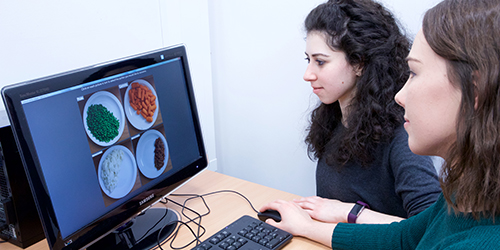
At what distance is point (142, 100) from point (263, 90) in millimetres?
941

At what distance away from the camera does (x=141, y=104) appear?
2.97 ft

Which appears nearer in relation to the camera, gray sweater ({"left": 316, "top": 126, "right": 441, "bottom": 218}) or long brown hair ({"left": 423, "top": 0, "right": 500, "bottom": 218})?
long brown hair ({"left": 423, "top": 0, "right": 500, "bottom": 218})

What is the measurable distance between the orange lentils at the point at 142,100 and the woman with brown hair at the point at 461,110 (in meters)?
0.58

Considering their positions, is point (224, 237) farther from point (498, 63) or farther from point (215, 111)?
point (215, 111)

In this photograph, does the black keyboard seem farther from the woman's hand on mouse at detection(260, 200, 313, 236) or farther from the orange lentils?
the orange lentils

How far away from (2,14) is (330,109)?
1093 millimetres

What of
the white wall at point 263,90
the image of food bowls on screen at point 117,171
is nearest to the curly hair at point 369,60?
the white wall at point 263,90

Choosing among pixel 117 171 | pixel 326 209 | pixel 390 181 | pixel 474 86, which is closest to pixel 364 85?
pixel 390 181

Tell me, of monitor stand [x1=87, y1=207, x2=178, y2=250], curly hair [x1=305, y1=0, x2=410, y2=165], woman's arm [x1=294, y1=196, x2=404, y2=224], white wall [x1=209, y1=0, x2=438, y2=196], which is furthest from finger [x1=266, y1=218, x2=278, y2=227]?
white wall [x1=209, y1=0, x2=438, y2=196]

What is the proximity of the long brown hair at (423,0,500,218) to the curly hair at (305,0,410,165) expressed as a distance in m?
0.54

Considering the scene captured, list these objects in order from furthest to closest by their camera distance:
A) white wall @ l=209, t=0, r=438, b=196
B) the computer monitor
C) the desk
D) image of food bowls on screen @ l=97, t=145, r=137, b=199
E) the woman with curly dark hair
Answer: white wall @ l=209, t=0, r=438, b=196, the woman with curly dark hair, the desk, image of food bowls on screen @ l=97, t=145, r=137, b=199, the computer monitor

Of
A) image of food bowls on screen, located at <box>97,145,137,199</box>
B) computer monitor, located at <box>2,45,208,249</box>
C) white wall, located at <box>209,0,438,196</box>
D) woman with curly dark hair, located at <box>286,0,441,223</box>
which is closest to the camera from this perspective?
computer monitor, located at <box>2,45,208,249</box>

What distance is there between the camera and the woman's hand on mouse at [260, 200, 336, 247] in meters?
0.90

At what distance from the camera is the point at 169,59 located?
3.21 feet
